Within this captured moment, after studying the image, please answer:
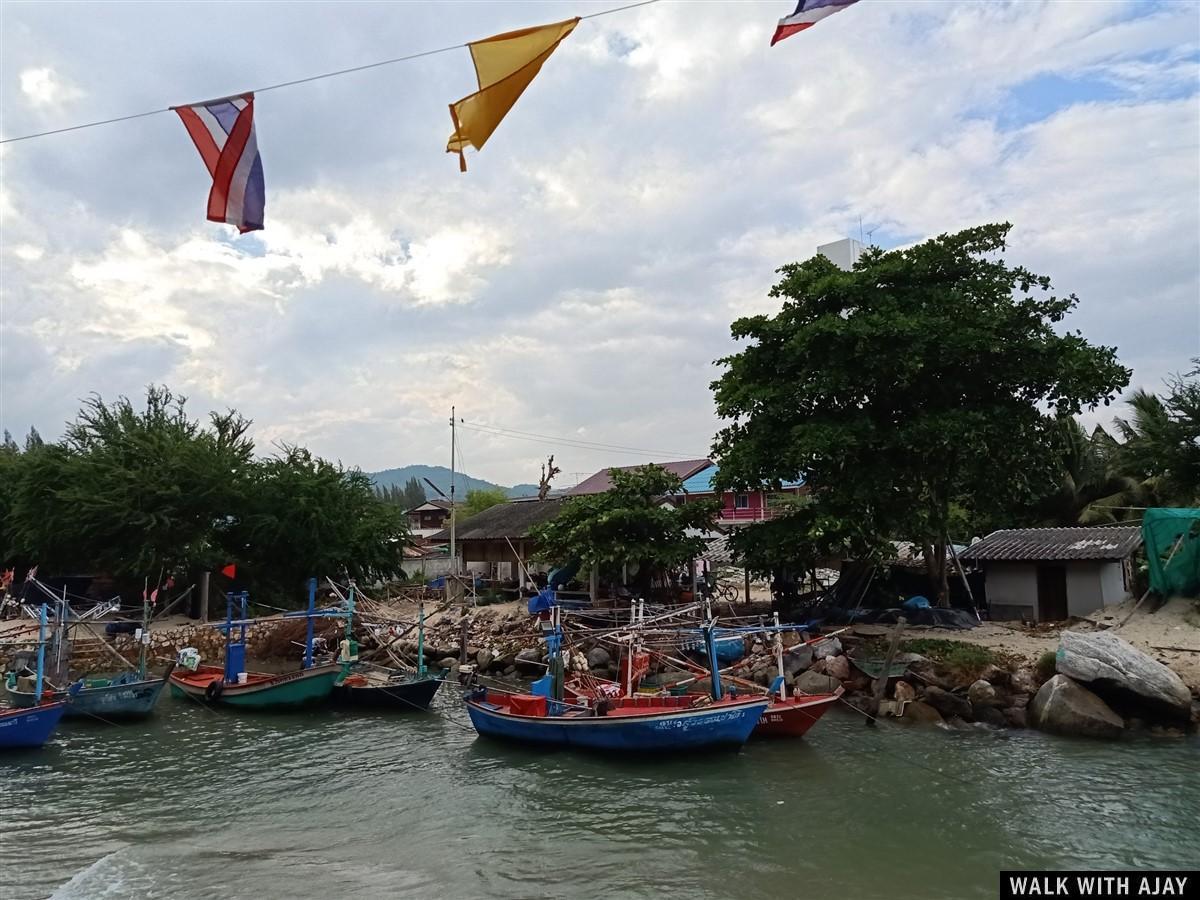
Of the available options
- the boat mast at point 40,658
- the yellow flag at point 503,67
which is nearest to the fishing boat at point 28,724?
the boat mast at point 40,658

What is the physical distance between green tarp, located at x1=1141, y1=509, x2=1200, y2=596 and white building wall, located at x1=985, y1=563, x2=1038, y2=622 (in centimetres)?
360

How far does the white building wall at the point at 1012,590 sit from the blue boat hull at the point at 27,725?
26.9m

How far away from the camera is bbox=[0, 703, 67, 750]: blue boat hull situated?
18.6 m

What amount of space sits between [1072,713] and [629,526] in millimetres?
14771

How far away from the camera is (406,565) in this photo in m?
59.2

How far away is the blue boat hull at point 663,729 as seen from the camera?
677 inches

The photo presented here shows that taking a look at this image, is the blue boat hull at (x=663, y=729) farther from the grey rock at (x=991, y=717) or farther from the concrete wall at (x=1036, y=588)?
the concrete wall at (x=1036, y=588)

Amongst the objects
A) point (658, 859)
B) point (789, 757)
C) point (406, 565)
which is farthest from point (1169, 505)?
point (406, 565)

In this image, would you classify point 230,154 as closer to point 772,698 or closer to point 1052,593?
point 772,698

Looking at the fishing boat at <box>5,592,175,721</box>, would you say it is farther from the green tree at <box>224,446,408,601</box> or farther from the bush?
the bush

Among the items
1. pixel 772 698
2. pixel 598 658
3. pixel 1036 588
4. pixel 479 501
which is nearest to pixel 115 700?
pixel 598 658

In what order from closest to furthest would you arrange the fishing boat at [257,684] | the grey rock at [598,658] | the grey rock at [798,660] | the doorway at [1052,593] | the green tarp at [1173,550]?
the grey rock at [798,660], the fishing boat at [257,684], the green tarp at [1173,550], the grey rock at [598,658], the doorway at [1052,593]

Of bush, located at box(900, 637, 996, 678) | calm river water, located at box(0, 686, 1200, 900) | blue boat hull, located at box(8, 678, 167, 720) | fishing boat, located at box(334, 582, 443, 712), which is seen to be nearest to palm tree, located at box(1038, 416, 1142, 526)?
bush, located at box(900, 637, 996, 678)

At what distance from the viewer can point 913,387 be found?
26.4 meters
